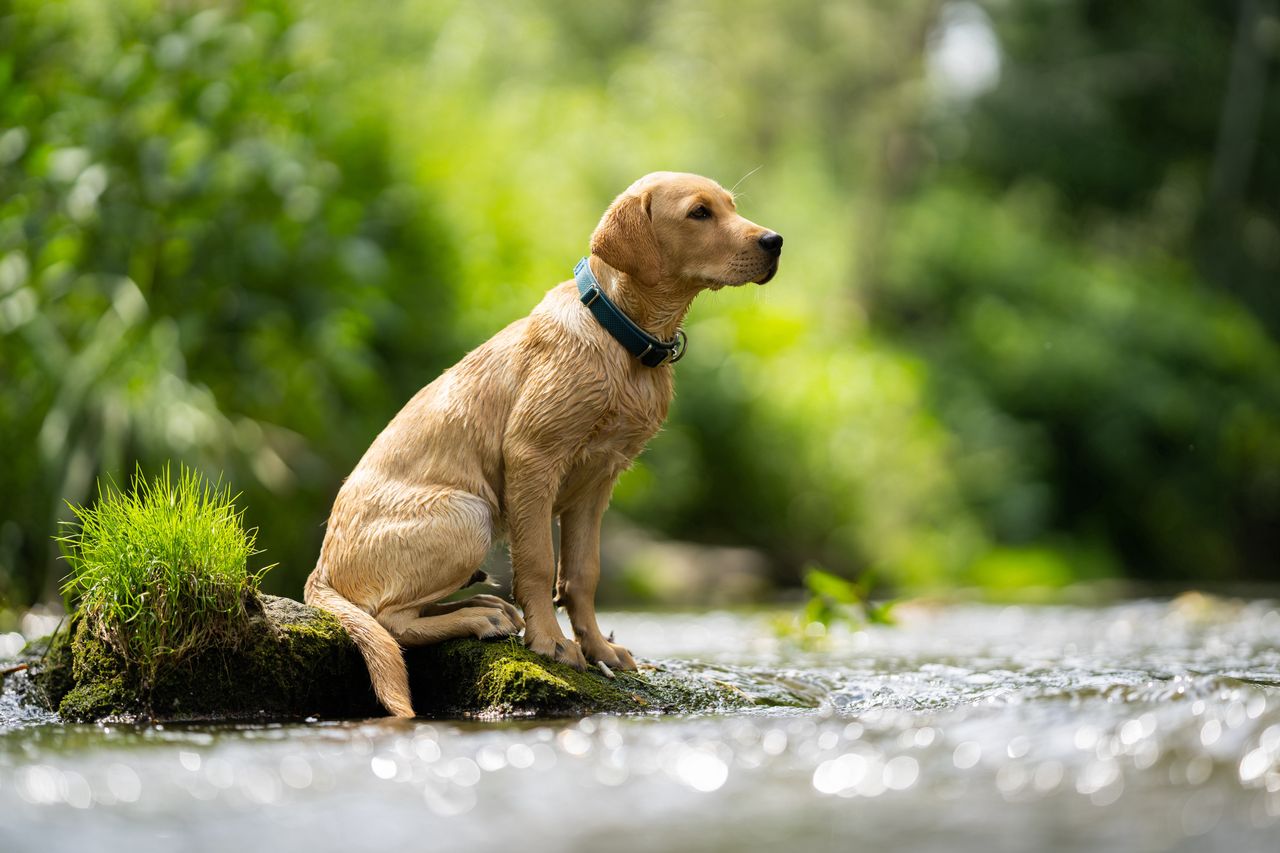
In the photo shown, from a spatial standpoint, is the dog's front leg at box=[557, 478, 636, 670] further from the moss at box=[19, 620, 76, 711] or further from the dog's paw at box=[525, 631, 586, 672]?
the moss at box=[19, 620, 76, 711]

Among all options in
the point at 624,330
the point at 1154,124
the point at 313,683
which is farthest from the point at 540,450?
the point at 1154,124

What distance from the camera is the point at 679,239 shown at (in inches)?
191

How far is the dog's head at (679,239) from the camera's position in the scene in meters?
4.80

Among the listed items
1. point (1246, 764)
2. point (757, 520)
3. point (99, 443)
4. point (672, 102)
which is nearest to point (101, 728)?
point (1246, 764)

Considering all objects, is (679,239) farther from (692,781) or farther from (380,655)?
(692,781)

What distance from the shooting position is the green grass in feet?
14.8

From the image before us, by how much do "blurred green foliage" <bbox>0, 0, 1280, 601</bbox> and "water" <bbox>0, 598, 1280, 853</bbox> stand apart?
6197 mm

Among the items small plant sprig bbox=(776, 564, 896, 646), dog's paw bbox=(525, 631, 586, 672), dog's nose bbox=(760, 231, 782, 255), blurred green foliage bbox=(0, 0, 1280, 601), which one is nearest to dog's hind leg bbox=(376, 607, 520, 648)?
dog's paw bbox=(525, 631, 586, 672)

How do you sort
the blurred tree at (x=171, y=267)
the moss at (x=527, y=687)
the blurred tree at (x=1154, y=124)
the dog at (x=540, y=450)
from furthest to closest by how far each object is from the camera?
1. the blurred tree at (x=1154, y=124)
2. the blurred tree at (x=171, y=267)
3. the dog at (x=540, y=450)
4. the moss at (x=527, y=687)

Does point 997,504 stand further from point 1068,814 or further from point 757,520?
point 1068,814

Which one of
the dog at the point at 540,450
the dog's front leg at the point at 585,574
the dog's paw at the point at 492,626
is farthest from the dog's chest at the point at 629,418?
the dog's paw at the point at 492,626

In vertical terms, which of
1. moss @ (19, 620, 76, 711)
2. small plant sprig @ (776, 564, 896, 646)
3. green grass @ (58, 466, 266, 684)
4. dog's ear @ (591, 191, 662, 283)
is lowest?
small plant sprig @ (776, 564, 896, 646)

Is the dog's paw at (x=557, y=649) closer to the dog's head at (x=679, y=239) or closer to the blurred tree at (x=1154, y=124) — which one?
the dog's head at (x=679, y=239)

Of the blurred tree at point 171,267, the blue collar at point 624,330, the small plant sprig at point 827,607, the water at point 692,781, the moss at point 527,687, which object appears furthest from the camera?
the blurred tree at point 171,267
